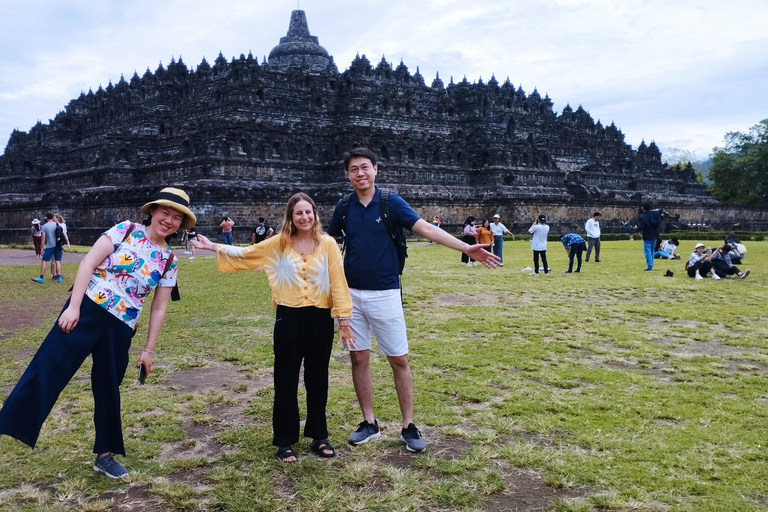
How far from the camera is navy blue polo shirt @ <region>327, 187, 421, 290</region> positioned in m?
5.29

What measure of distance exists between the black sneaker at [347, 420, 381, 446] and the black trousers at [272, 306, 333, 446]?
0.25 m

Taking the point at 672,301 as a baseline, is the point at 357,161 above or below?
above

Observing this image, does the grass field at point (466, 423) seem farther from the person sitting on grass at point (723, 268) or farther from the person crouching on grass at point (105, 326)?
the person sitting on grass at point (723, 268)

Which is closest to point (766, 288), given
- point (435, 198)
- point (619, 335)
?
point (619, 335)

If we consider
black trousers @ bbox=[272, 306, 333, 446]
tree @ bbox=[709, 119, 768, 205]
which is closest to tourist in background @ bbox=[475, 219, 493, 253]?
Answer: black trousers @ bbox=[272, 306, 333, 446]

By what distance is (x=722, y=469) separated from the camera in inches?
186

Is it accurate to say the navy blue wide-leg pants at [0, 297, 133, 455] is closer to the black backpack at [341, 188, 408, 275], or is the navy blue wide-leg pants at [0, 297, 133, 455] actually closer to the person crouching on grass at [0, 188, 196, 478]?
the person crouching on grass at [0, 188, 196, 478]

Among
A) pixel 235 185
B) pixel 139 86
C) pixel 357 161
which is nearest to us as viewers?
pixel 357 161

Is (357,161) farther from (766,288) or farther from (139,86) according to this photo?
(139,86)

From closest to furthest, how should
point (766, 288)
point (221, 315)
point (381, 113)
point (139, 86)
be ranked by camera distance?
1. point (221, 315)
2. point (766, 288)
3. point (381, 113)
4. point (139, 86)

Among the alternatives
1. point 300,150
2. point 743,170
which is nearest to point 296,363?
point 300,150

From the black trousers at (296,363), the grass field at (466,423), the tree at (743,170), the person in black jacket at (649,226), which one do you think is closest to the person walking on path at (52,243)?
the grass field at (466,423)

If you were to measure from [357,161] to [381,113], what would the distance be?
134 feet

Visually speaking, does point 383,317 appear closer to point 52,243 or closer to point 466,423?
point 466,423
